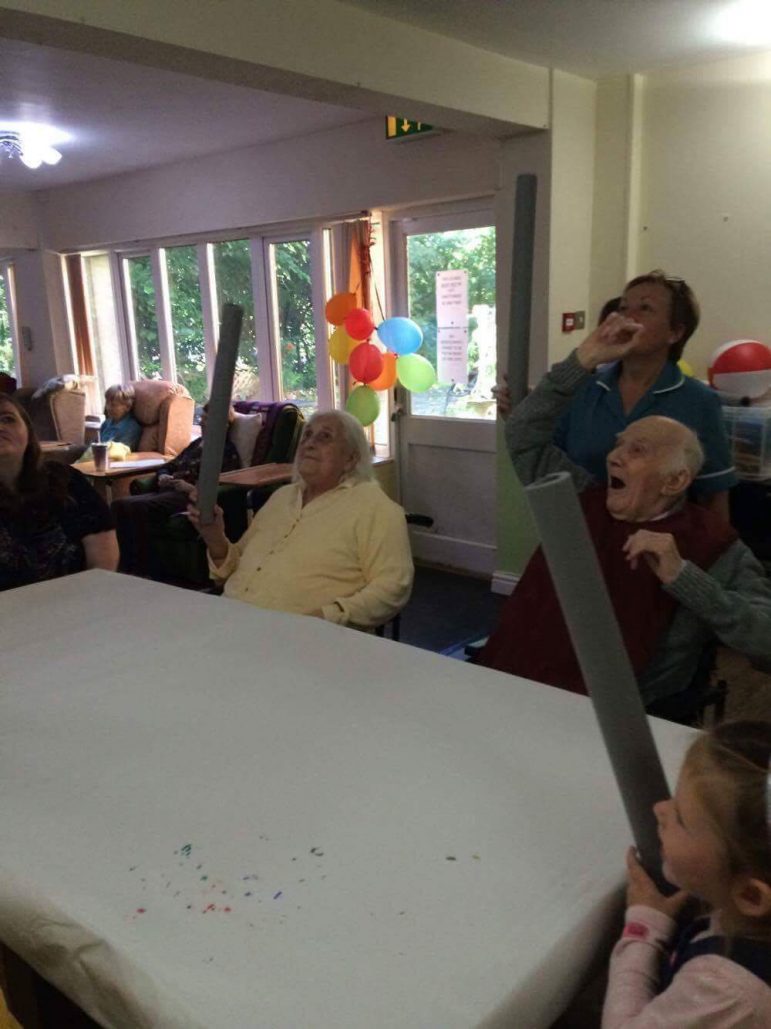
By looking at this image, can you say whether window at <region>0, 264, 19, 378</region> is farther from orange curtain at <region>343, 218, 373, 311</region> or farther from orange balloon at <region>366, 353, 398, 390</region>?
orange balloon at <region>366, 353, 398, 390</region>

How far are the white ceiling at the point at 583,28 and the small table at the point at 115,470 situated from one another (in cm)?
304

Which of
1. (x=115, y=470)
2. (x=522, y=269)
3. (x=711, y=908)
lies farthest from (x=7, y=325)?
(x=711, y=908)

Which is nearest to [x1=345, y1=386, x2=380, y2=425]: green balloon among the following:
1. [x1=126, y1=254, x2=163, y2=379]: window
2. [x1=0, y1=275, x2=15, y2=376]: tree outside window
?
[x1=126, y1=254, x2=163, y2=379]: window

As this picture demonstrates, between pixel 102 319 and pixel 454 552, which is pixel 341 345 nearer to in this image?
pixel 454 552

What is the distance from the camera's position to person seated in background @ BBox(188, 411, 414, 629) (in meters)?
2.07

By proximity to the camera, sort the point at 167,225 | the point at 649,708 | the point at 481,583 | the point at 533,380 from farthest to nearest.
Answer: the point at 167,225
the point at 481,583
the point at 533,380
the point at 649,708

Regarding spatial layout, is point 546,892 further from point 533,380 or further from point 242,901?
point 533,380

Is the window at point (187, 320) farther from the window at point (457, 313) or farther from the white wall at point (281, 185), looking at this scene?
the window at point (457, 313)

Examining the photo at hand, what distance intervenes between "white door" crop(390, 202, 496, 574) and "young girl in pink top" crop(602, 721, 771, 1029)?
3.77 metres

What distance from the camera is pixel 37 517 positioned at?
2.32 metres

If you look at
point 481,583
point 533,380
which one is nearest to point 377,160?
point 533,380

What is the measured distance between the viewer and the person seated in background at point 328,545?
81.4 inches

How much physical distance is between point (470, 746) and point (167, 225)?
18.2 feet

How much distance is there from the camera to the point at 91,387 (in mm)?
7059
